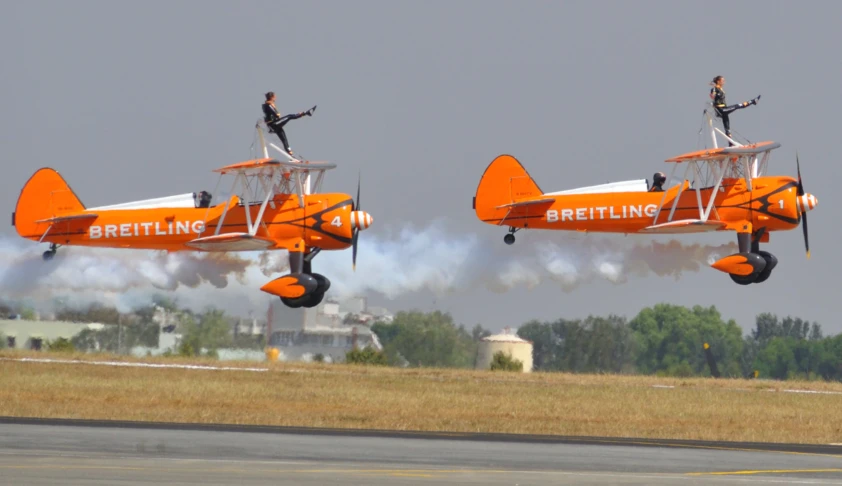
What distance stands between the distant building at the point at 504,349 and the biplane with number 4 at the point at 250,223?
19.9 metres

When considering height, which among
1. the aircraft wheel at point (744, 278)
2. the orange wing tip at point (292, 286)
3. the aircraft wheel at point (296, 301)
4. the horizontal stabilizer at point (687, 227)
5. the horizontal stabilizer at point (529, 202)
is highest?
the horizontal stabilizer at point (529, 202)

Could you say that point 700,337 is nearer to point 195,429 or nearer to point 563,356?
point 563,356

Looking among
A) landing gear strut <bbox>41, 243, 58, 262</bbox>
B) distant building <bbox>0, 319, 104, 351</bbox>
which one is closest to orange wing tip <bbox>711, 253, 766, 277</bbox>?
landing gear strut <bbox>41, 243, 58, 262</bbox>

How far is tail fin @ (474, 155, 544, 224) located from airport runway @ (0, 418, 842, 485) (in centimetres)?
1791

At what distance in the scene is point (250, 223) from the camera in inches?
1761

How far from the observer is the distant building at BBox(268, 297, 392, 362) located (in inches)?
2271

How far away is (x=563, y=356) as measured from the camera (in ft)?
239

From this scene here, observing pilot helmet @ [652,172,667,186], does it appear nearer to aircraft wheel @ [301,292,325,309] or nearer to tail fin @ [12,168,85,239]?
aircraft wheel @ [301,292,325,309]

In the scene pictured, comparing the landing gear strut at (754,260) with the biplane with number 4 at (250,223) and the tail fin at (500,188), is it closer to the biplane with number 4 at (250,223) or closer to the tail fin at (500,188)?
the tail fin at (500,188)

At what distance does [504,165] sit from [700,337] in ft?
166

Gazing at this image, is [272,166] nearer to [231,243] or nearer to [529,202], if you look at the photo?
[231,243]

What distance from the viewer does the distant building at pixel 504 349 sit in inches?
2539

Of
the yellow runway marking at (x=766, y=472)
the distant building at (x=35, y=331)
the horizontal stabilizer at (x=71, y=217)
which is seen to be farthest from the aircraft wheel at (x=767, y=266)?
the distant building at (x=35, y=331)

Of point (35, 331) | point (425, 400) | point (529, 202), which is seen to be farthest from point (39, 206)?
point (529, 202)
